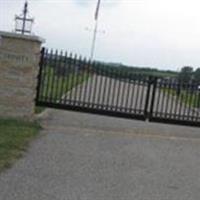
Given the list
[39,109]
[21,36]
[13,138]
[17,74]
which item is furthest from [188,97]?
[13,138]

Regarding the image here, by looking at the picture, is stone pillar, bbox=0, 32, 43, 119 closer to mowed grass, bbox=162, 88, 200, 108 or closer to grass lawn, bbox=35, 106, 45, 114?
grass lawn, bbox=35, 106, 45, 114

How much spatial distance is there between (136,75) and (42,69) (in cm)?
246

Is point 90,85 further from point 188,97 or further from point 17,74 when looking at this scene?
point 188,97

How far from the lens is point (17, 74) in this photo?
48.8 ft

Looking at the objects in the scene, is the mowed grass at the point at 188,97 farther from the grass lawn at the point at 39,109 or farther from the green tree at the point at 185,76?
the grass lawn at the point at 39,109

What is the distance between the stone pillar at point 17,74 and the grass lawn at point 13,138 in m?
0.47

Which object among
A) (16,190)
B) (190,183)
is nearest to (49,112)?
(190,183)

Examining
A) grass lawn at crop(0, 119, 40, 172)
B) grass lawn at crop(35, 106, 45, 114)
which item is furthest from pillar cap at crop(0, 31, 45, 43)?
A: grass lawn at crop(35, 106, 45, 114)

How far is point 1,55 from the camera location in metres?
14.9

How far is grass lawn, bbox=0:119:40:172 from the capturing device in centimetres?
996

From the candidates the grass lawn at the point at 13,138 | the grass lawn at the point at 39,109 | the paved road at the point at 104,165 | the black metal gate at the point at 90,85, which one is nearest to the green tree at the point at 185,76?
the black metal gate at the point at 90,85

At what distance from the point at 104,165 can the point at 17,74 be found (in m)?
5.20

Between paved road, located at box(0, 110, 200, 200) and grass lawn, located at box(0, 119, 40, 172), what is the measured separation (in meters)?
0.17

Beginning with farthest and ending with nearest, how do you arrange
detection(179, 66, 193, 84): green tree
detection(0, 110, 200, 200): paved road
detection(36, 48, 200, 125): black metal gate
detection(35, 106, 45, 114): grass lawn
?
detection(179, 66, 193, 84): green tree < detection(35, 106, 45, 114): grass lawn < detection(36, 48, 200, 125): black metal gate < detection(0, 110, 200, 200): paved road
